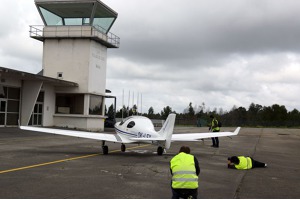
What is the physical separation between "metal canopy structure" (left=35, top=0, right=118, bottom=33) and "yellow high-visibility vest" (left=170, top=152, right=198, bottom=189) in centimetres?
3356

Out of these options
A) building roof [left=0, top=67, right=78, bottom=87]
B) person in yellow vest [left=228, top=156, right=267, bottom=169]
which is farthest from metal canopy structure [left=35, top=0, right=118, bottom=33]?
person in yellow vest [left=228, top=156, right=267, bottom=169]

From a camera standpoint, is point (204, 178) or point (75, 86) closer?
point (204, 178)

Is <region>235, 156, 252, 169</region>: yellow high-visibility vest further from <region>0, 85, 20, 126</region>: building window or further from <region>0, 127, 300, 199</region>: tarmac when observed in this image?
<region>0, 85, 20, 126</region>: building window

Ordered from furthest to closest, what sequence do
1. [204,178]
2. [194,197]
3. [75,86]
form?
1. [75,86]
2. [204,178]
3. [194,197]

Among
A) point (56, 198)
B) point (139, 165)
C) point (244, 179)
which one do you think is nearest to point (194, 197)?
point (56, 198)

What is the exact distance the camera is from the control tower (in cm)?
3900

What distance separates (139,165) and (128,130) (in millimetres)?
3667

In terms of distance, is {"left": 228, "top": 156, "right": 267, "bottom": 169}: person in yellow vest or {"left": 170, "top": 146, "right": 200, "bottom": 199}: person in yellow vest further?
{"left": 228, "top": 156, "right": 267, "bottom": 169}: person in yellow vest

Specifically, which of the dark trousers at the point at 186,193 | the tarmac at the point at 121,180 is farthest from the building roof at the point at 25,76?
the dark trousers at the point at 186,193

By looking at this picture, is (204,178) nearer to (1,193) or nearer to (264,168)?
(264,168)

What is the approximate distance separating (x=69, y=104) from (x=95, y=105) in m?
2.94

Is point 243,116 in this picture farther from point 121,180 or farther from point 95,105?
point 121,180

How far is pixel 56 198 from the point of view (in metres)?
7.62

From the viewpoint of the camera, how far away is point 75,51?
39438mm
